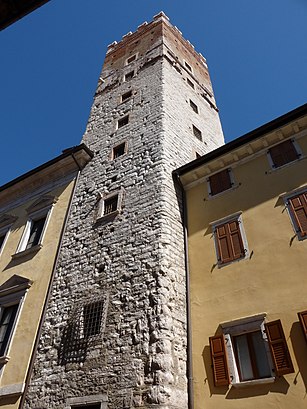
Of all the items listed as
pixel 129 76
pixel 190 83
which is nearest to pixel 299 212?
pixel 190 83

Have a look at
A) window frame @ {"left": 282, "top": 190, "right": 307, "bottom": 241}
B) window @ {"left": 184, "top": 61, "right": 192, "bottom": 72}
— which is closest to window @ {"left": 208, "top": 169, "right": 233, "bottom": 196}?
window frame @ {"left": 282, "top": 190, "right": 307, "bottom": 241}

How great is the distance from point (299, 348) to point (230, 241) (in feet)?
9.59

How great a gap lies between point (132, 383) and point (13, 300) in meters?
5.40

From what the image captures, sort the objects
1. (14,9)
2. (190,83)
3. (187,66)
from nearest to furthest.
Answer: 1. (14,9)
2. (190,83)
3. (187,66)

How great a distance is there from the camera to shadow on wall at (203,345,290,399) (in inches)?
226

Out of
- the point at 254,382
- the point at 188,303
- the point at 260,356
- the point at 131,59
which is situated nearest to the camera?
the point at 254,382

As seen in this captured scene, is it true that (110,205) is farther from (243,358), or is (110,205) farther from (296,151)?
(243,358)

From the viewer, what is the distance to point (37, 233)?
12.0 meters

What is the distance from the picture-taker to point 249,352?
6.52 metres

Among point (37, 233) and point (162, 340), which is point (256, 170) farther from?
point (37, 233)

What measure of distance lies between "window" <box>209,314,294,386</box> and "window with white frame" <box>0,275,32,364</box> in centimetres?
592

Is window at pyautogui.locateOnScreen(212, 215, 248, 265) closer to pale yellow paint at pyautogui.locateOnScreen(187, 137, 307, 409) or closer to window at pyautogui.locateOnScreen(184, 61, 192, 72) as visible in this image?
pale yellow paint at pyautogui.locateOnScreen(187, 137, 307, 409)

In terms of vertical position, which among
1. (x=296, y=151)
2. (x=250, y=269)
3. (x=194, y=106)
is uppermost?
(x=194, y=106)

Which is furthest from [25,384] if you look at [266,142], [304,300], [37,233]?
[266,142]
